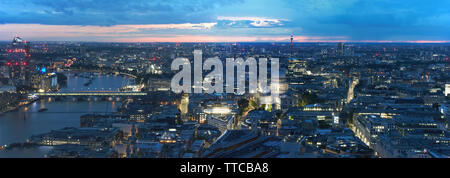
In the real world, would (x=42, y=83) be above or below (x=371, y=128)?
above

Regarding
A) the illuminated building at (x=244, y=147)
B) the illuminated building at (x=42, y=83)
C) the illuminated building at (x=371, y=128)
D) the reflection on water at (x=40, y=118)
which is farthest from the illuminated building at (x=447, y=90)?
the illuminated building at (x=42, y=83)

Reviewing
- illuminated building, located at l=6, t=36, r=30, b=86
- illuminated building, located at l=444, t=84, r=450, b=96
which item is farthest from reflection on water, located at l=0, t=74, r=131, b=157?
illuminated building, located at l=444, t=84, r=450, b=96

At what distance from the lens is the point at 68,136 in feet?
20.7

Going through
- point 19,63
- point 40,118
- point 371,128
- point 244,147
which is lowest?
point 40,118

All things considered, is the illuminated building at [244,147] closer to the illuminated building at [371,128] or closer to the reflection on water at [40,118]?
the illuminated building at [371,128]

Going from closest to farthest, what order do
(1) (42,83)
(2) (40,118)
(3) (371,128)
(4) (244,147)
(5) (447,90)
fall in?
(4) (244,147) < (3) (371,128) < (2) (40,118) < (5) (447,90) < (1) (42,83)

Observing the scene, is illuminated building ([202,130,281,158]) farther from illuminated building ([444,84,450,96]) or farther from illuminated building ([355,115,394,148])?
illuminated building ([444,84,450,96])

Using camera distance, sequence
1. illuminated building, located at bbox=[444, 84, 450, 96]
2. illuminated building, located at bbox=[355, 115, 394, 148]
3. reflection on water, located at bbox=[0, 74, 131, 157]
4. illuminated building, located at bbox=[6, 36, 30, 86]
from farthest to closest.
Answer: illuminated building, located at bbox=[6, 36, 30, 86] < illuminated building, located at bbox=[444, 84, 450, 96] < reflection on water, located at bbox=[0, 74, 131, 157] < illuminated building, located at bbox=[355, 115, 394, 148]

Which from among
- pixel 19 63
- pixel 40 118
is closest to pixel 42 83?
pixel 19 63

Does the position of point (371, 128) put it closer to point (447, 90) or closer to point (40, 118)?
point (447, 90)

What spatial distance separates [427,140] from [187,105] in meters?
5.38

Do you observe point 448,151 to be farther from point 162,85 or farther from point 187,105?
point 162,85
